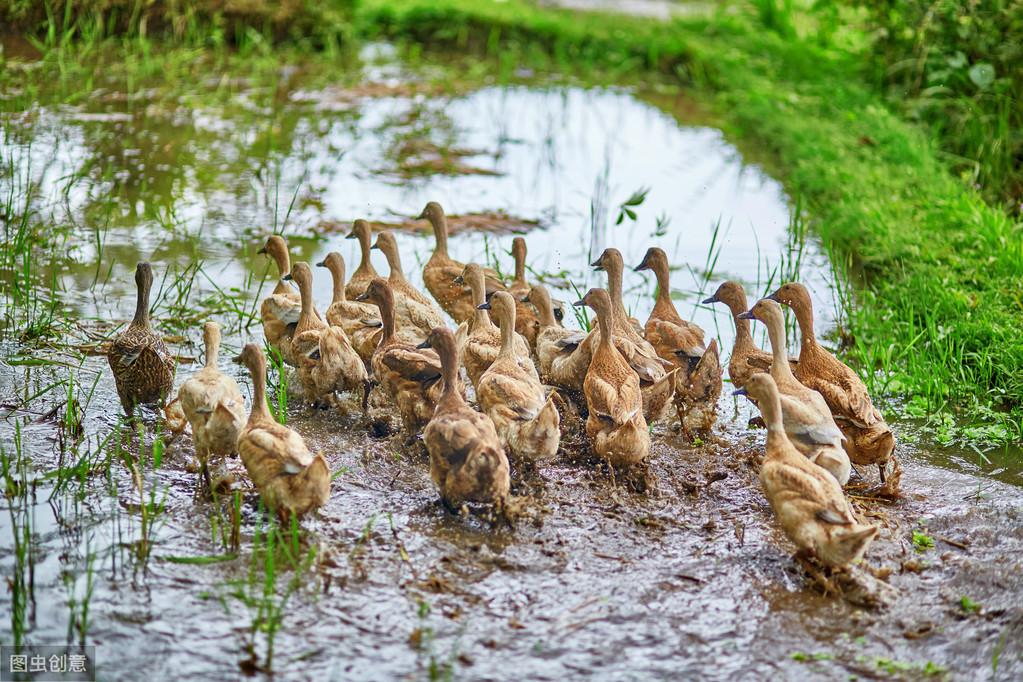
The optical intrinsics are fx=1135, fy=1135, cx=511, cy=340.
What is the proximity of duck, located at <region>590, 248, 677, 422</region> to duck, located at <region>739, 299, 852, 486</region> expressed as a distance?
0.59 metres

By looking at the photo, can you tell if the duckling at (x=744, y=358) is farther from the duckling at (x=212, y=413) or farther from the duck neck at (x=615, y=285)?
the duckling at (x=212, y=413)

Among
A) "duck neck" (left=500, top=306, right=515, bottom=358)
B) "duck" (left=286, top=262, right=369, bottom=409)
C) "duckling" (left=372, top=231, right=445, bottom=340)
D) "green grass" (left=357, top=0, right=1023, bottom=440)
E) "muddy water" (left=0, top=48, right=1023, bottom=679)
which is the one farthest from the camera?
"green grass" (left=357, top=0, right=1023, bottom=440)

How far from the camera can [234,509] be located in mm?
4898

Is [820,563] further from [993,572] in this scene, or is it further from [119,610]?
[119,610]

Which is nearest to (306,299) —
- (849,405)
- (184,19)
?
(849,405)

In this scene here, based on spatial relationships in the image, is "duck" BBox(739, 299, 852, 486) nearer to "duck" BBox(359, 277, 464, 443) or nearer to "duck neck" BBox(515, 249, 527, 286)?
"duck" BBox(359, 277, 464, 443)

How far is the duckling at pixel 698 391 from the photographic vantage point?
627cm

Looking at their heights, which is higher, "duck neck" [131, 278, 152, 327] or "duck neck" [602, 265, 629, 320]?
"duck neck" [602, 265, 629, 320]

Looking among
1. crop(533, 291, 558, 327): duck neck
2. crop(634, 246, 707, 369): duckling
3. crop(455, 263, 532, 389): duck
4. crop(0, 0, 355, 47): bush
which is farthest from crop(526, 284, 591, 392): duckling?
crop(0, 0, 355, 47): bush

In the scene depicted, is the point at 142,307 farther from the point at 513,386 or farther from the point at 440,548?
the point at 440,548

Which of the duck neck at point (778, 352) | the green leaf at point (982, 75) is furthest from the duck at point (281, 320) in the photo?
the green leaf at point (982, 75)

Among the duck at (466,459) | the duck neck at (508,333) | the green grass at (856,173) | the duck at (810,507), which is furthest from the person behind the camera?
the green grass at (856,173)

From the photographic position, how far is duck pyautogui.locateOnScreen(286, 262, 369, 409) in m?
6.23

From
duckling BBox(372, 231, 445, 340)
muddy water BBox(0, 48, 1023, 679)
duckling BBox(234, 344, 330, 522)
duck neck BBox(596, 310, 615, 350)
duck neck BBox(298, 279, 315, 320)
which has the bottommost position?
muddy water BBox(0, 48, 1023, 679)
